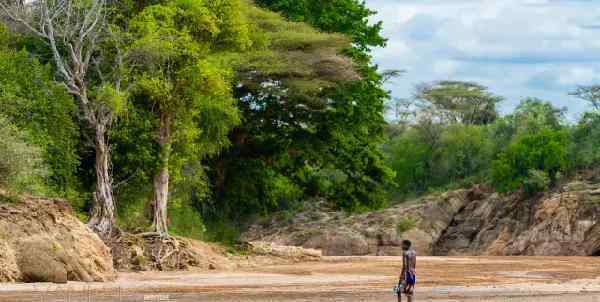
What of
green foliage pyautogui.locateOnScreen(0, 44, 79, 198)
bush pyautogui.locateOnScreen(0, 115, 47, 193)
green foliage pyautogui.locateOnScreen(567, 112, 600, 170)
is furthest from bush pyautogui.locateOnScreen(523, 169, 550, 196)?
bush pyautogui.locateOnScreen(0, 115, 47, 193)

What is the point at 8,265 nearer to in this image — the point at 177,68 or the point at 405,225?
the point at 177,68

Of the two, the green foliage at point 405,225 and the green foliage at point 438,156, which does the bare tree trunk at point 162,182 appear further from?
the green foliage at point 438,156

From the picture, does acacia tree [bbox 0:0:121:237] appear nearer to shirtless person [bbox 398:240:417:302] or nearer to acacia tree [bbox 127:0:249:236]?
acacia tree [bbox 127:0:249:236]

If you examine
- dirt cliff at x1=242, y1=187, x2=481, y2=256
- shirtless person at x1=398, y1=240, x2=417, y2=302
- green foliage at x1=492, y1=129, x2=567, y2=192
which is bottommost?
dirt cliff at x1=242, y1=187, x2=481, y2=256

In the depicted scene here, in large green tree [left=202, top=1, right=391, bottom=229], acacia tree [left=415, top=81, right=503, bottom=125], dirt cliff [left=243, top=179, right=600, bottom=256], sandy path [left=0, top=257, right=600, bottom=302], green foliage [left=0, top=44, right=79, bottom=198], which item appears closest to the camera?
sandy path [left=0, top=257, right=600, bottom=302]

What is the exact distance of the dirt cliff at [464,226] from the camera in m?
57.5

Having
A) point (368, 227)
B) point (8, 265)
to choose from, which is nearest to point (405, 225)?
point (368, 227)

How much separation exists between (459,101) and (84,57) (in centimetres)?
5398

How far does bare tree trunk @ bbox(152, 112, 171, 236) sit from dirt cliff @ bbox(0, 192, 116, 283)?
6694 millimetres

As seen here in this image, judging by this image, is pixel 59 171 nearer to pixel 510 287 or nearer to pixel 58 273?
pixel 58 273

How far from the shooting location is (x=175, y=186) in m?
38.9

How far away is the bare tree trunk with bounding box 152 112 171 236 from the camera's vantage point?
114 ft

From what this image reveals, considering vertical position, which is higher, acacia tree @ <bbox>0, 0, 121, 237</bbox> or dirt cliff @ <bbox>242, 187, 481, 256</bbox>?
acacia tree @ <bbox>0, 0, 121, 237</bbox>

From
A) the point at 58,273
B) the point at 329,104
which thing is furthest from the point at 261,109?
the point at 58,273
